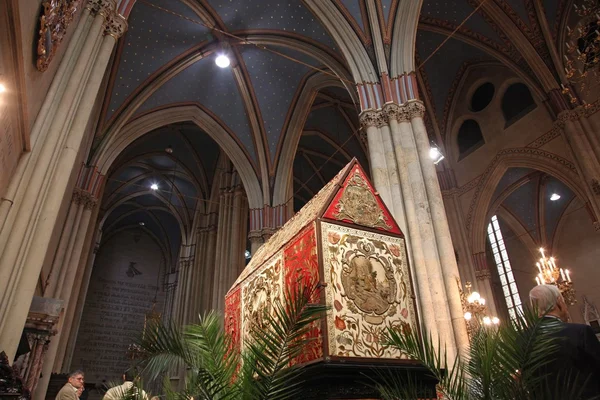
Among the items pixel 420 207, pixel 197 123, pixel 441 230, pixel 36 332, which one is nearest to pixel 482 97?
pixel 420 207

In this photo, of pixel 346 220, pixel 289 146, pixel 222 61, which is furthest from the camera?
pixel 289 146

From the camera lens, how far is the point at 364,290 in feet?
9.35

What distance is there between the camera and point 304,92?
41.1 feet

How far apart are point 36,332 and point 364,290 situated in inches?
219

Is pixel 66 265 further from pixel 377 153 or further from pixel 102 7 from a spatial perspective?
pixel 377 153

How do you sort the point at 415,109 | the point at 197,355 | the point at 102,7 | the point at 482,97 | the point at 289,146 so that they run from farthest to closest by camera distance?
the point at 482,97 < the point at 289,146 < the point at 415,109 < the point at 102,7 < the point at 197,355

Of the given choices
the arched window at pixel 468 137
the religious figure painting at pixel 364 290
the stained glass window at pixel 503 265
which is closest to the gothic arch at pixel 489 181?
the arched window at pixel 468 137

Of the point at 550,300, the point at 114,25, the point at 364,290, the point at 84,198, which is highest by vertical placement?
the point at 84,198

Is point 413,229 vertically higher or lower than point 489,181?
lower

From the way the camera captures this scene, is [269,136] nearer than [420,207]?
No

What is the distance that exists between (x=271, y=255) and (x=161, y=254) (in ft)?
70.8

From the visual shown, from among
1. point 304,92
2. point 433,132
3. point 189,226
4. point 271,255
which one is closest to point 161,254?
point 189,226

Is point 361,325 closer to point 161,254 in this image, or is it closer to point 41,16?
point 41,16

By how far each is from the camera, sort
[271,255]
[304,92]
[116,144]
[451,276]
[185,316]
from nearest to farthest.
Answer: [271,255]
[451,276]
[116,144]
[304,92]
[185,316]
